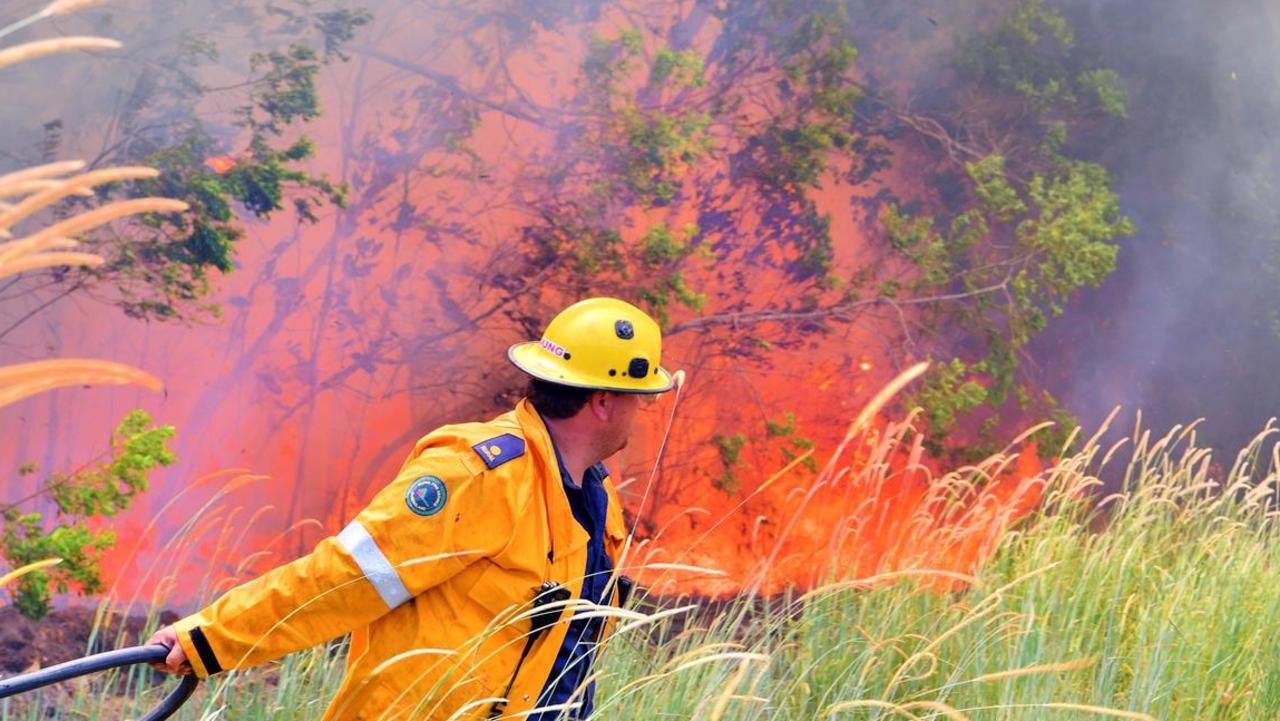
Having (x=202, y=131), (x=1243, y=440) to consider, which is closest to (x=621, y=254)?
(x=202, y=131)

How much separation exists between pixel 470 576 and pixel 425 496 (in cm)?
19

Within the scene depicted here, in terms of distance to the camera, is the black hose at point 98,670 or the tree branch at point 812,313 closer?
the black hose at point 98,670

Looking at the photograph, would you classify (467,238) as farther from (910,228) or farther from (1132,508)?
(1132,508)

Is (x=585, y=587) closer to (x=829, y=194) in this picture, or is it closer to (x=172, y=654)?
(x=172, y=654)

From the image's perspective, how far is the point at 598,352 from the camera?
244cm

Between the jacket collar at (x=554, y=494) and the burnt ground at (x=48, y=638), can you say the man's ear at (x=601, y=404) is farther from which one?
the burnt ground at (x=48, y=638)

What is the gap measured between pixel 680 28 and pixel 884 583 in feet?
7.88

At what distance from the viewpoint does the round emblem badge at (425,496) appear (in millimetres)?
2070

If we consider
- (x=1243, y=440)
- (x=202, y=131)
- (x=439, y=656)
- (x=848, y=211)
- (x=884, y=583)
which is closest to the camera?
(x=439, y=656)

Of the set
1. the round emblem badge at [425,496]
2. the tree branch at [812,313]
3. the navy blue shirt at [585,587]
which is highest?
the round emblem badge at [425,496]

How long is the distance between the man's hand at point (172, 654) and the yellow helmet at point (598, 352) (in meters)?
0.80

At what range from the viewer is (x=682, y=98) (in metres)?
4.80

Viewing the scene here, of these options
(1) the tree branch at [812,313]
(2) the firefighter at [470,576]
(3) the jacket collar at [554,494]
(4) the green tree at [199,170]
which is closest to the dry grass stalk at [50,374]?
(2) the firefighter at [470,576]

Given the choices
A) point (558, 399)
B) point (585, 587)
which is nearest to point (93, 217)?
point (558, 399)
